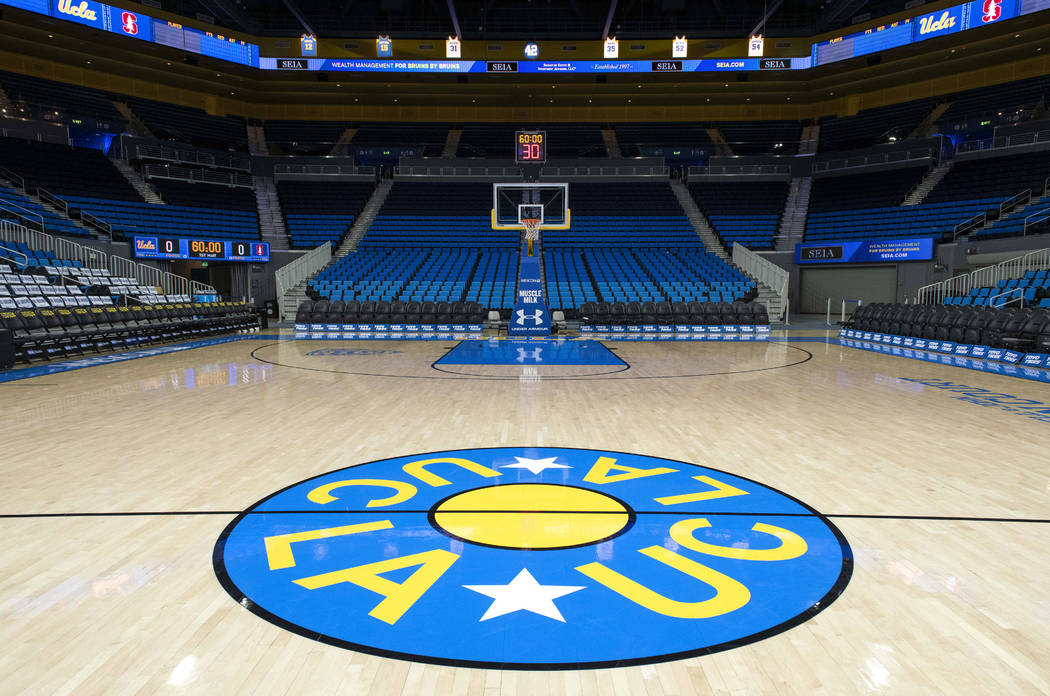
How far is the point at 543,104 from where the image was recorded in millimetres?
27172

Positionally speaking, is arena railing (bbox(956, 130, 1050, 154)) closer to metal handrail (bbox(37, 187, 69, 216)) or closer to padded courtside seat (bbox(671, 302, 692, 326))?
padded courtside seat (bbox(671, 302, 692, 326))

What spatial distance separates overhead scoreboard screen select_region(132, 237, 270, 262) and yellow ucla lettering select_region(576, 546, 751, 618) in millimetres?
20938

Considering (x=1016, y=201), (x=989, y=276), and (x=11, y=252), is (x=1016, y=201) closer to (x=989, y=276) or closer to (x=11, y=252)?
(x=989, y=276)

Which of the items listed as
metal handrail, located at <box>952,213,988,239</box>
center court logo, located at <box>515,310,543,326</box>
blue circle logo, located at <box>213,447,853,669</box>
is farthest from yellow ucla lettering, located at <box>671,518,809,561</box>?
metal handrail, located at <box>952,213,988,239</box>

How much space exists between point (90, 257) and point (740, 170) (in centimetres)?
2360

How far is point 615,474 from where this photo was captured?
161 inches

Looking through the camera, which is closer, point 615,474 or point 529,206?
point 615,474

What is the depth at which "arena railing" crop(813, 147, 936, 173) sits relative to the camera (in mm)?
22312

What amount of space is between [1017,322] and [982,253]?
383 inches

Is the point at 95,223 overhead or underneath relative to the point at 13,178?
underneath

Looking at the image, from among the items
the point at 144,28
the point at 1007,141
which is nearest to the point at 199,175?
the point at 144,28

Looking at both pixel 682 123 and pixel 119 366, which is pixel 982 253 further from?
pixel 119 366

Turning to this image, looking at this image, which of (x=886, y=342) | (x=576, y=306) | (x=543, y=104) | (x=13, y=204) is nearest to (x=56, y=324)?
(x=13, y=204)

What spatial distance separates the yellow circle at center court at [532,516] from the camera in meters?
3.02
